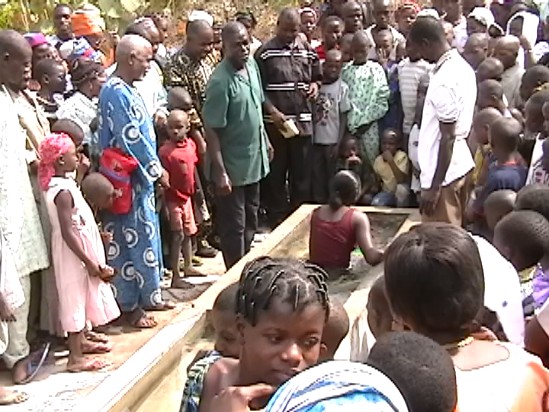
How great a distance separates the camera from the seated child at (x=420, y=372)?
1.95 meters

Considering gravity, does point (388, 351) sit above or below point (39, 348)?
above

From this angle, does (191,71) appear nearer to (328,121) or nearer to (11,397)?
(328,121)

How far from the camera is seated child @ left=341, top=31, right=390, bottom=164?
7.94m

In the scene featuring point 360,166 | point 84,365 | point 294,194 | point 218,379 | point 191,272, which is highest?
point 218,379

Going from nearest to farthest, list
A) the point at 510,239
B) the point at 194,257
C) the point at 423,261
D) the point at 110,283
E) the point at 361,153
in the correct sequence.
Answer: the point at 423,261, the point at 510,239, the point at 110,283, the point at 194,257, the point at 361,153

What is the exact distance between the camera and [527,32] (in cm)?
870

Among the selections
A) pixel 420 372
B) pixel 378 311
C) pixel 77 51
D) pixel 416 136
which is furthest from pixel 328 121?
pixel 420 372

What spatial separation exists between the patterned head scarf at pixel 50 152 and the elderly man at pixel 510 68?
141 inches

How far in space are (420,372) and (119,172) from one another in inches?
167

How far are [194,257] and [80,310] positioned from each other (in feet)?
7.25

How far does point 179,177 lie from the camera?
684cm

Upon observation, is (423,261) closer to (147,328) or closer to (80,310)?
(80,310)

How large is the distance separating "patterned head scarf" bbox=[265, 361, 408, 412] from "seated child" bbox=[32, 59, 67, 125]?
5.06 m

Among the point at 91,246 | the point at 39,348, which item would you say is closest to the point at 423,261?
the point at 91,246
